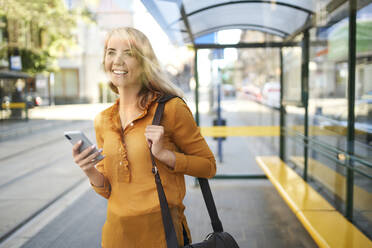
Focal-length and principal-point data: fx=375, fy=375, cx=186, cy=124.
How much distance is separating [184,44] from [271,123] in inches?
168

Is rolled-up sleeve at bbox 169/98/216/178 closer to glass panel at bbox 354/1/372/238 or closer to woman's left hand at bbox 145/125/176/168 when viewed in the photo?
woman's left hand at bbox 145/125/176/168

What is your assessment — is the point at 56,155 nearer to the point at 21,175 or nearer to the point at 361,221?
the point at 21,175

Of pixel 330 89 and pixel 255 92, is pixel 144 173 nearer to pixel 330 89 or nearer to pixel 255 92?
pixel 330 89

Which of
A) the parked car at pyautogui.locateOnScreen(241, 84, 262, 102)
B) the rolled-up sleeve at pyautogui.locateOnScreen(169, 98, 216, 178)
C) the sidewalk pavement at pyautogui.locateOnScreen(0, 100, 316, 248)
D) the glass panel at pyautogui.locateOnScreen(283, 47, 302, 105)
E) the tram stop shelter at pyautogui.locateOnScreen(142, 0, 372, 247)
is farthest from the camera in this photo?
the parked car at pyautogui.locateOnScreen(241, 84, 262, 102)

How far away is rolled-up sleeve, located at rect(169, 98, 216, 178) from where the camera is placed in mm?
1638

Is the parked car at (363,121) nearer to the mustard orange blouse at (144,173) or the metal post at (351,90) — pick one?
the metal post at (351,90)

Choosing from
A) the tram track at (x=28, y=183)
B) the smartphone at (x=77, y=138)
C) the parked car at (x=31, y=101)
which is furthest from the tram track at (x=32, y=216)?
the parked car at (x=31, y=101)

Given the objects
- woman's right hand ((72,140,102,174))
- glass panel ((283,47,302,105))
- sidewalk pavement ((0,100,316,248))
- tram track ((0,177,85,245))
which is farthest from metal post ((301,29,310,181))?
woman's right hand ((72,140,102,174))

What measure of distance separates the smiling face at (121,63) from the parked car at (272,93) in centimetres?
672

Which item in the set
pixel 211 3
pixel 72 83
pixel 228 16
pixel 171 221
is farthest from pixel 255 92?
pixel 72 83

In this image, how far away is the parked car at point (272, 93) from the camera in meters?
8.42

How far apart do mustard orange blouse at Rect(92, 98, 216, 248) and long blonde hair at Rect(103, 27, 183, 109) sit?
8cm

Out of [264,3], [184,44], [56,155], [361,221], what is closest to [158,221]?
[361,221]

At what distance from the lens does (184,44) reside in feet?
20.6
